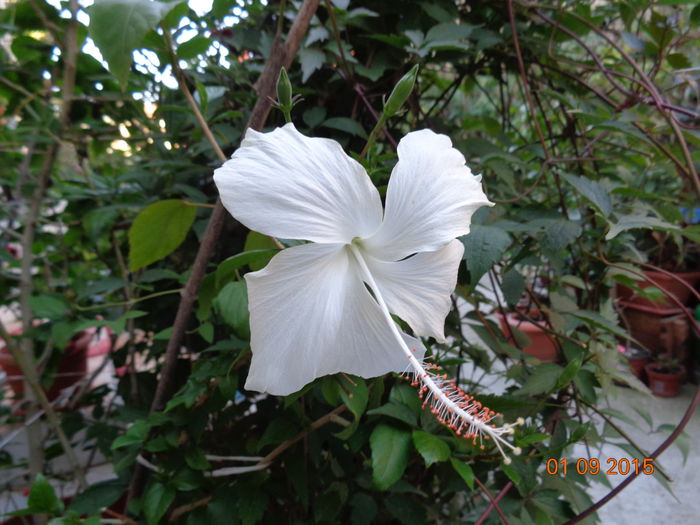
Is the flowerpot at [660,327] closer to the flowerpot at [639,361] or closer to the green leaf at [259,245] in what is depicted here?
the flowerpot at [639,361]

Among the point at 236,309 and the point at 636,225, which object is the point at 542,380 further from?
the point at 236,309

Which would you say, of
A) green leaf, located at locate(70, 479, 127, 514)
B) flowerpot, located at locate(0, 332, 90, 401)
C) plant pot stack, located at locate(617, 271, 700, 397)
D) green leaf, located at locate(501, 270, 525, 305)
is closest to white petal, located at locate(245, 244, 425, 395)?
green leaf, located at locate(501, 270, 525, 305)

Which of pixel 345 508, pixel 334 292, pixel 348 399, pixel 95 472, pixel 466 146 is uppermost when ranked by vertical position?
pixel 466 146

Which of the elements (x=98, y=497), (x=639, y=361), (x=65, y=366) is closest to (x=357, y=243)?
(x=98, y=497)

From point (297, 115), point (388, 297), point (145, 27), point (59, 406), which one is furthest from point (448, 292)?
point (59, 406)

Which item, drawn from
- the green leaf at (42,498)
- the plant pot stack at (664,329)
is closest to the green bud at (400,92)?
the green leaf at (42,498)

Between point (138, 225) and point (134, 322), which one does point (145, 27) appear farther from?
point (134, 322)
